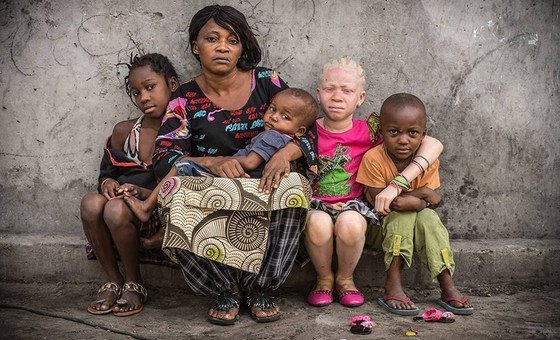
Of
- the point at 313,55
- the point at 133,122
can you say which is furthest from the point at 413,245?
the point at 133,122

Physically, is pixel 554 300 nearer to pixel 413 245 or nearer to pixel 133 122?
pixel 413 245

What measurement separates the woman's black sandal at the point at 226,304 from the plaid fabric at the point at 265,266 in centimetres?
4

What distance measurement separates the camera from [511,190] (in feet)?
14.6

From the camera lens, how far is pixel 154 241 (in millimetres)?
3811

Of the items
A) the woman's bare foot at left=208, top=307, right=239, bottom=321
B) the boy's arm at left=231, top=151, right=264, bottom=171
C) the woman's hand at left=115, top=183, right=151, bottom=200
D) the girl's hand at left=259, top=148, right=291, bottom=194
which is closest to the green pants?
the girl's hand at left=259, top=148, right=291, bottom=194

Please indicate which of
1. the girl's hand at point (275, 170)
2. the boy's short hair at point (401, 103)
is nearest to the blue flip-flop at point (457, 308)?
the boy's short hair at point (401, 103)

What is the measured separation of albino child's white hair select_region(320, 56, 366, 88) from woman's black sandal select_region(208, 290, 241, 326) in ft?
4.83

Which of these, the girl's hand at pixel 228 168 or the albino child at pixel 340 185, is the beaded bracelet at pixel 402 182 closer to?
the albino child at pixel 340 185

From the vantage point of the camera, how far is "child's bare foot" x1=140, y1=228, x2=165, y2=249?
12.4ft

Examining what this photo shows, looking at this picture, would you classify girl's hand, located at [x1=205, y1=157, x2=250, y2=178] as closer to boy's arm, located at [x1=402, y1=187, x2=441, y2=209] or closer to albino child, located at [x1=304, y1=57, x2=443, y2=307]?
albino child, located at [x1=304, y1=57, x2=443, y2=307]

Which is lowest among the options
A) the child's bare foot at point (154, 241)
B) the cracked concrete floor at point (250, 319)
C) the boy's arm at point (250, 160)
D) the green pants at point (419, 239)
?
the cracked concrete floor at point (250, 319)

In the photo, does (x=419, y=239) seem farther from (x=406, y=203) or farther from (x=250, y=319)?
(x=250, y=319)

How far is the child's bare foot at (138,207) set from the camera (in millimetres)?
3695

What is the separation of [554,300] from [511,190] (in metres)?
0.82
